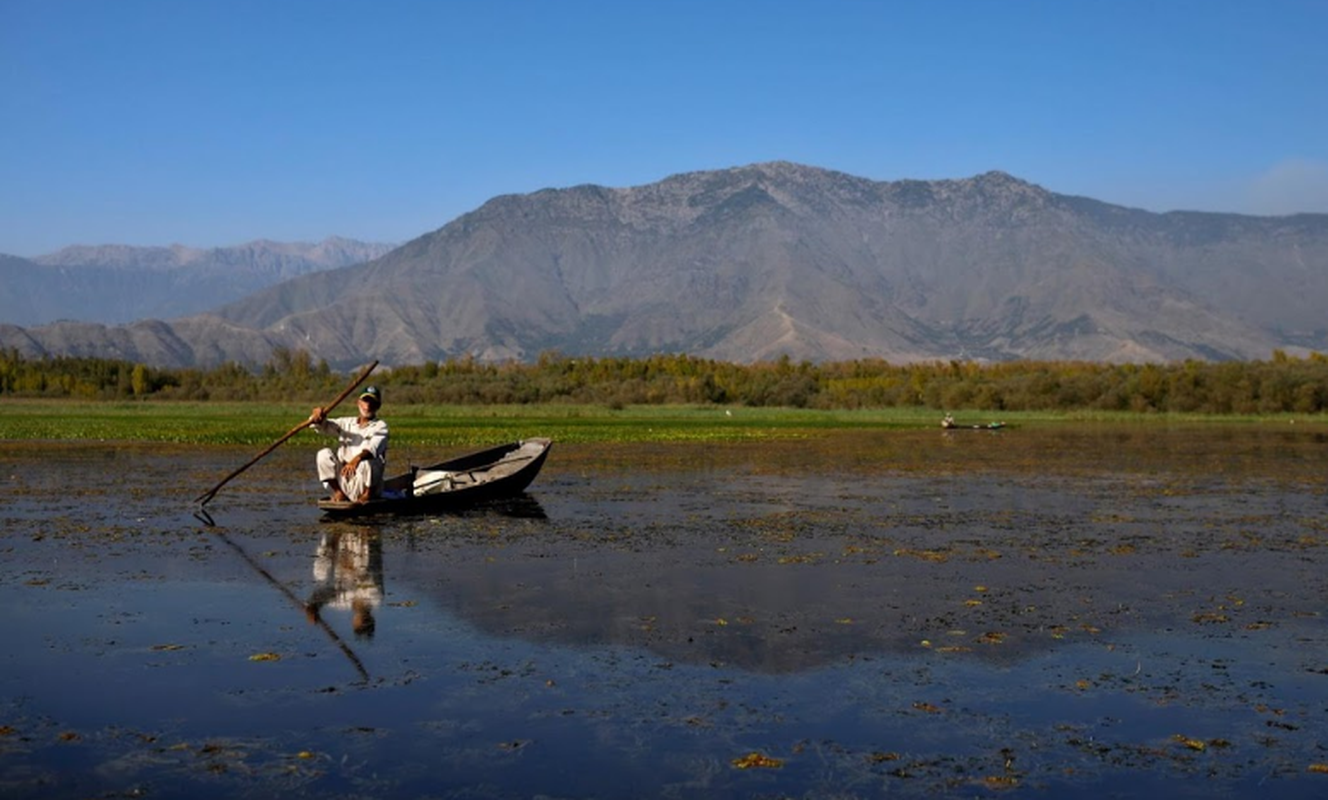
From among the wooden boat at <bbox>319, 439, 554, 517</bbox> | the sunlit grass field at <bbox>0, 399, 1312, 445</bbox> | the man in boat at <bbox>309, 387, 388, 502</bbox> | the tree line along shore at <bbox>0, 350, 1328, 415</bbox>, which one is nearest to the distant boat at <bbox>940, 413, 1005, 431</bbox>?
the sunlit grass field at <bbox>0, 399, 1312, 445</bbox>

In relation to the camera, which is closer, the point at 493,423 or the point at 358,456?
the point at 358,456

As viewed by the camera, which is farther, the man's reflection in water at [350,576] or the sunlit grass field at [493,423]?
the sunlit grass field at [493,423]

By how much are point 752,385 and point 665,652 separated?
98236 mm

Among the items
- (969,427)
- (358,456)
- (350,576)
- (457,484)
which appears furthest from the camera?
(969,427)

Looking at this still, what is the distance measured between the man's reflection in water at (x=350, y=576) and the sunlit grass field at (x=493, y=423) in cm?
2617

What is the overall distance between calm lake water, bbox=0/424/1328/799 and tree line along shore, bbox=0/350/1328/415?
68002 millimetres

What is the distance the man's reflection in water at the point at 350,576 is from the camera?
1362 centimetres

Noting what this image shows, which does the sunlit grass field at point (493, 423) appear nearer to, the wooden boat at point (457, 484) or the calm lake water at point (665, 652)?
the wooden boat at point (457, 484)

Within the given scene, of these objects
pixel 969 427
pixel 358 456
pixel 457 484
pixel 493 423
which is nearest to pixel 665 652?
pixel 358 456

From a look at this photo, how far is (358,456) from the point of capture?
20.5 m

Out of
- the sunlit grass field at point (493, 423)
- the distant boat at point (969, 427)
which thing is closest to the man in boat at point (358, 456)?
the sunlit grass field at point (493, 423)

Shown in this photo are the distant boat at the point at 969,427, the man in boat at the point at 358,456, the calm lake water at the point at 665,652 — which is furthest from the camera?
the distant boat at the point at 969,427

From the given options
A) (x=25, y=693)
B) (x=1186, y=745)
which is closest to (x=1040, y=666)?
(x=1186, y=745)

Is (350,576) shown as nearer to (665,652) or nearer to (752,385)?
(665,652)
